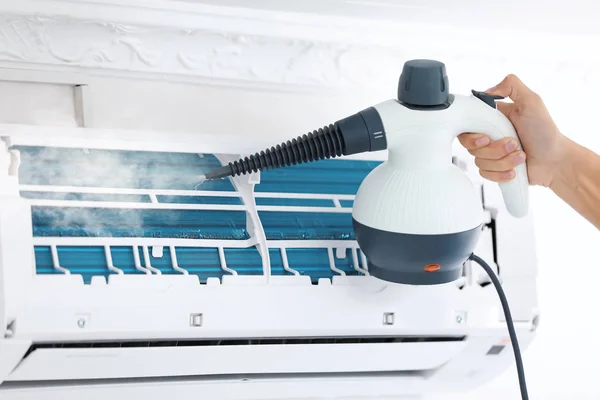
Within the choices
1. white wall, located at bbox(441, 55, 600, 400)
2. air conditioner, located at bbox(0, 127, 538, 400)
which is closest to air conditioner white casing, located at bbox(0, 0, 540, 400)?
air conditioner, located at bbox(0, 127, 538, 400)

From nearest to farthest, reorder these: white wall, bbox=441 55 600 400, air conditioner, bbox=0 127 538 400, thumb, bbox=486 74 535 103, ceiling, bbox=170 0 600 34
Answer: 1. air conditioner, bbox=0 127 538 400
2. thumb, bbox=486 74 535 103
3. ceiling, bbox=170 0 600 34
4. white wall, bbox=441 55 600 400

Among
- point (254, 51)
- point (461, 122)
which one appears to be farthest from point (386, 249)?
point (254, 51)

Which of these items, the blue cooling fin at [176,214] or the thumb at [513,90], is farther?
the thumb at [513,90]

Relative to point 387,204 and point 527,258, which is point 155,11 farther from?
point 527,258

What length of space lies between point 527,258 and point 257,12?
552 mm

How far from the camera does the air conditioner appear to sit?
0.93 meters

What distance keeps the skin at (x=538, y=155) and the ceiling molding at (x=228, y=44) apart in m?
0.29

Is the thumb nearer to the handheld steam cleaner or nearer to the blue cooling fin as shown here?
the handheld steam cleaner

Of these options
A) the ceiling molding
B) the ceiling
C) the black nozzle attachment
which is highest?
the ceiling

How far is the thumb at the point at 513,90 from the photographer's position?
1.05 metres

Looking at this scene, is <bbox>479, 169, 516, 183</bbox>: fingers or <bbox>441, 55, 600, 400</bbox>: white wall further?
<bbox>441, 55, 600, 400</bbox>: white wall

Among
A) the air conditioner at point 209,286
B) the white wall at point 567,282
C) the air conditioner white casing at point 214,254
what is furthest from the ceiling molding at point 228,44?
the air conditioner at point 209,286

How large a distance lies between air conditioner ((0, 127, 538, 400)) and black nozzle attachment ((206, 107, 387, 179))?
0.05 m

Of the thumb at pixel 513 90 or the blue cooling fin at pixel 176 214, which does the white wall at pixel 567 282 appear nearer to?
the thumb at pixel 513 90
